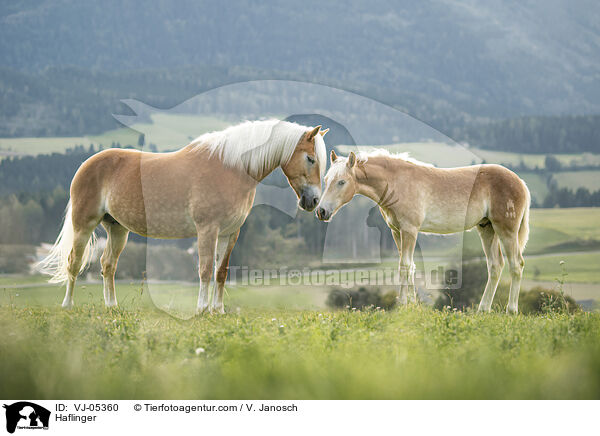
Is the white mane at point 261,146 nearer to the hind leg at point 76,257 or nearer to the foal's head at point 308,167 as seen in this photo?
the foal's head at point 308,167

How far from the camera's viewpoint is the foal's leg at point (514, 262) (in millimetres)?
8348

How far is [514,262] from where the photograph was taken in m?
8.48

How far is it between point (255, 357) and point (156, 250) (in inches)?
182

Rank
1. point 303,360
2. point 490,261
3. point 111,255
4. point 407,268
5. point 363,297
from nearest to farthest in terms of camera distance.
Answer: point 303,360, point 407,268, point 490,261, point 111,255, point 363,297

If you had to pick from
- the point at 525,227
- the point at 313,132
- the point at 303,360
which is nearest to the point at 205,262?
the point at 313,132

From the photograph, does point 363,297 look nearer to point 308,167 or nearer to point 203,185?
point 308,167

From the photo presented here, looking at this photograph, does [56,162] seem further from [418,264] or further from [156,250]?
[418,264]

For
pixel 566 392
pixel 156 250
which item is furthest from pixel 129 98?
pixel 566 392

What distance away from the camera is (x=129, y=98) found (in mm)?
8117

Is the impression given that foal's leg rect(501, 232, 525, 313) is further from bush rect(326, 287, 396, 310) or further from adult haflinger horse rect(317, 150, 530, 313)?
bush rect(326, 287, 396, 310)
